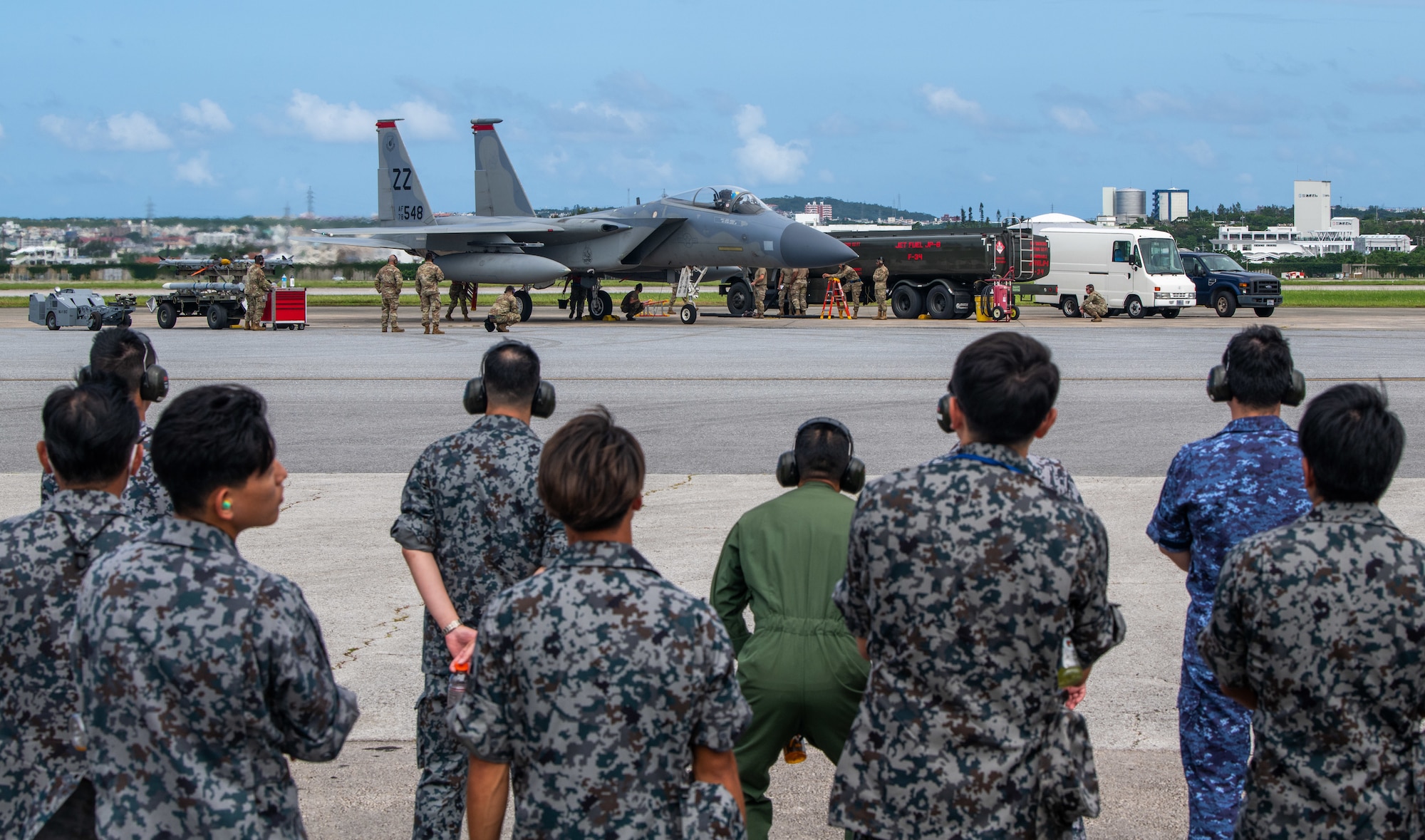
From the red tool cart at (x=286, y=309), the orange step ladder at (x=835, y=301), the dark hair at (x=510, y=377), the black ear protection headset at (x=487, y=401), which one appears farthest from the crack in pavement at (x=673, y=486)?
the orange step ladder at (x=835, y=301)

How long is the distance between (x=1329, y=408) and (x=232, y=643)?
2405mm

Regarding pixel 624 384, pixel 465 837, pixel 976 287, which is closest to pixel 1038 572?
pixel 465 837

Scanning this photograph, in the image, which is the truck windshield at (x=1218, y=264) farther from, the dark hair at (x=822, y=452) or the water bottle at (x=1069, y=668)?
the water bottle at (x=1069, y=668)

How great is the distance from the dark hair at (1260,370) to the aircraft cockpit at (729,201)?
27.2 metres

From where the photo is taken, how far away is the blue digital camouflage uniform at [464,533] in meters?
3.85

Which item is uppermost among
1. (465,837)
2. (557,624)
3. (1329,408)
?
(1329,408)

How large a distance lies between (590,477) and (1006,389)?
0.97 m

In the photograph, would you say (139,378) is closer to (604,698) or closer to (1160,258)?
(604,698)

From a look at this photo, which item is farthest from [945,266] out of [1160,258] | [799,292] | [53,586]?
[53,586]

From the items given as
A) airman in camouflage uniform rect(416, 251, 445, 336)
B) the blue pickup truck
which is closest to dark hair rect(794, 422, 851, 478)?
airman in camouflage uniform rect(416, 251, 445, 336)

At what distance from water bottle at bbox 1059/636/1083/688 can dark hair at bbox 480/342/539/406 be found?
181cm

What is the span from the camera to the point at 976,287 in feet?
116

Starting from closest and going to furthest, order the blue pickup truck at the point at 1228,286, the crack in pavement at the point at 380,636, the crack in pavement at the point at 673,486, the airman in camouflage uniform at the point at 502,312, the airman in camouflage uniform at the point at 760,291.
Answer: the crack in pavement at the point at 380,636
the crack in pavement at the point at 673,486
the airman in camouflage uniform at the point at 502,312
the blue pickup truck at the point at 1228,286
the airman in camouflage uniform at the point at 760,291

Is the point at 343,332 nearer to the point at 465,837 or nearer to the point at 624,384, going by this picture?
the point at 624,384
